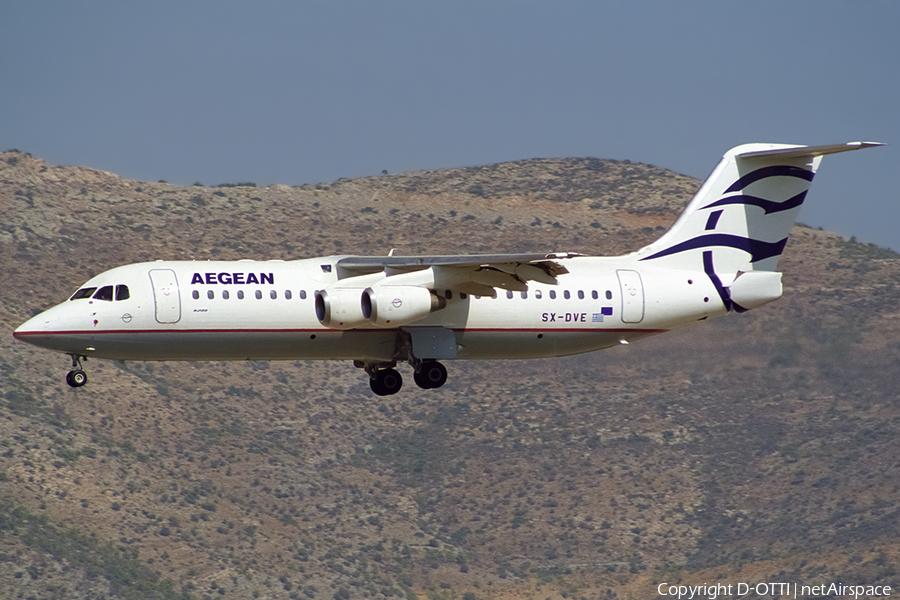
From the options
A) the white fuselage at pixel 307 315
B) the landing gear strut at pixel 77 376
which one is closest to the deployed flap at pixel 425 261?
the white fuselage at pixel 307 315

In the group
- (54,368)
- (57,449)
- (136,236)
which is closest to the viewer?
(57,449)

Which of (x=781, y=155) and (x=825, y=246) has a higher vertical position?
(x=781, y=155)

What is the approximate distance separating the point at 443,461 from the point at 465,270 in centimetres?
2626

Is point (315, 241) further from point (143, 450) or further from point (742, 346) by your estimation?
point (742, 346)

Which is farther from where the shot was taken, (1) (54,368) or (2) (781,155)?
(1) (54,368)

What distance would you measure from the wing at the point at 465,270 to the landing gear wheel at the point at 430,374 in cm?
157

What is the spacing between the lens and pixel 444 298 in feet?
91.6

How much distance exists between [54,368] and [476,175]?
91.8 ft

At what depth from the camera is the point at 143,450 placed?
49344 millimetres

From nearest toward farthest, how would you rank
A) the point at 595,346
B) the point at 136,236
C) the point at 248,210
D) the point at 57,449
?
the point at 595,346, the point at 57,449, the point at 136,236, the point at 248,210

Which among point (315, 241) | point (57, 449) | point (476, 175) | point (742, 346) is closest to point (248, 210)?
point (315, 241)

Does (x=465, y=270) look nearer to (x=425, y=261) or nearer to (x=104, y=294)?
(x=425, y=261)

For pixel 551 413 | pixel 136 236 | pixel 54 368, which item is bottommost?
pixel 551 413

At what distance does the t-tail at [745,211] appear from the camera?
101ft
